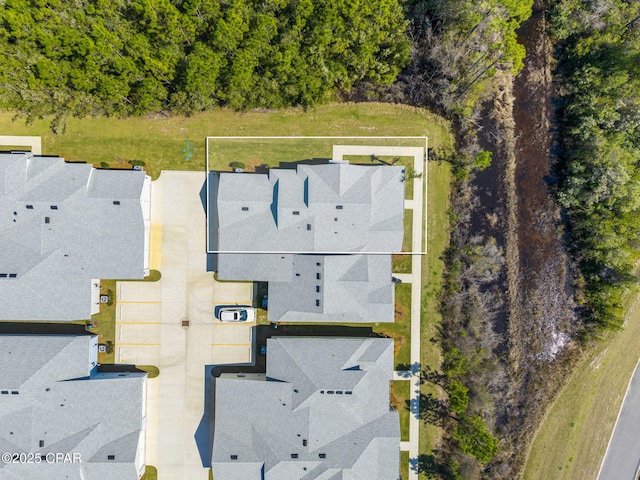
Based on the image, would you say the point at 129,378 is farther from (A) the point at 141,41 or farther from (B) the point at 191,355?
(A) the point at 141,41

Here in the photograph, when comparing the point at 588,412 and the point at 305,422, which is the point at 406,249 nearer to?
the point at 305,422

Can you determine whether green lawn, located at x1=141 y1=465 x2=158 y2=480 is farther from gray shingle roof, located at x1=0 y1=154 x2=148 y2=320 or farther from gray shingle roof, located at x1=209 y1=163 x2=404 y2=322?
gray shingle roof, located at x1=209 y1=163 x2=404 y2=322

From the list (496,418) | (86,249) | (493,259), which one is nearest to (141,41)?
(86,249)

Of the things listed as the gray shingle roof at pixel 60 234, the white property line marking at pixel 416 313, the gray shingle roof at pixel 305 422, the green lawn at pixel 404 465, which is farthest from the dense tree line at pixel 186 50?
the green lawn at pixel 404 465

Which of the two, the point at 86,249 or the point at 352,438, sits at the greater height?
Result: the point at 86,249

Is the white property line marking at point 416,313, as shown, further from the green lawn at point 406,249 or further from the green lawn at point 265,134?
the green lawn at point 265,134

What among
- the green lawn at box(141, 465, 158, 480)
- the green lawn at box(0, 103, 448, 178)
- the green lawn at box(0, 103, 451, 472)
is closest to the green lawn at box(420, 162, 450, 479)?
the green lawn at box(0, 103, 451, 472)
